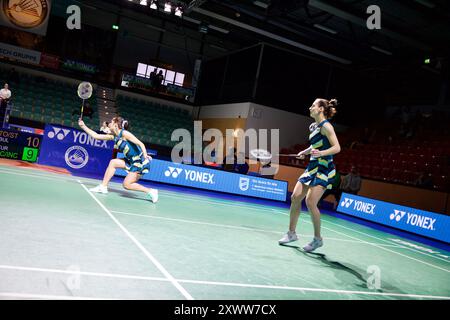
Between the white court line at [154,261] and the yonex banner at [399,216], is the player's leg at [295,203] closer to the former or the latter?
the white court line at [154,261]

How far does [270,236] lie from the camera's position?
20.0 ft

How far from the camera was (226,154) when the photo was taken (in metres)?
18.6

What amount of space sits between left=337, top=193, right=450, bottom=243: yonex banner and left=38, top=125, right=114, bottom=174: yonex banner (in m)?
7.80

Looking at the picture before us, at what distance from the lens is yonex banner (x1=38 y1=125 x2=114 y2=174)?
10375 mm

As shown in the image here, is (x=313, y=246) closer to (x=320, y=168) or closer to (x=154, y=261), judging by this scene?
(x=320, y=168)

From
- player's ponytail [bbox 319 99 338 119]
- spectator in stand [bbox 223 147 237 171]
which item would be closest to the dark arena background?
player's ponytail [bbox 319 99 338 119]

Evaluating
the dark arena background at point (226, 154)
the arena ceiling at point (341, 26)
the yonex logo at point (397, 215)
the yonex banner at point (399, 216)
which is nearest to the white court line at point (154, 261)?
the dark arena background at point (226, 154)

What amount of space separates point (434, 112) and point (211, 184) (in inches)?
502

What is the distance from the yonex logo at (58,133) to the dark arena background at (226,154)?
5cm

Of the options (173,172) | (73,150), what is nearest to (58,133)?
(73,150)

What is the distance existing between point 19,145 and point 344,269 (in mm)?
9252

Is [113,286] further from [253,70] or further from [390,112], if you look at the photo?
[390,112]

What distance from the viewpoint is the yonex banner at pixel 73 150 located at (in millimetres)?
10375

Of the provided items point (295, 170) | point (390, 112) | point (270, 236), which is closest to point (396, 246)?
point (270, 236)
